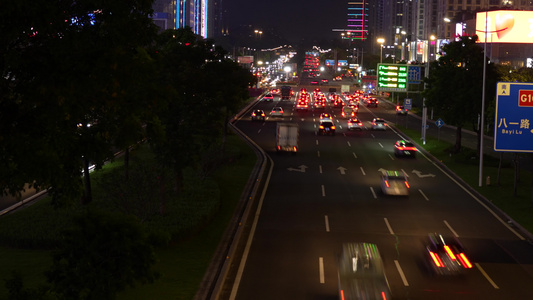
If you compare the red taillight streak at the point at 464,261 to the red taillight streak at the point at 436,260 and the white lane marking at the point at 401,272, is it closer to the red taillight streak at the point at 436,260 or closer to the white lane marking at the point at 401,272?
the red taillight streak at the point at 436,260

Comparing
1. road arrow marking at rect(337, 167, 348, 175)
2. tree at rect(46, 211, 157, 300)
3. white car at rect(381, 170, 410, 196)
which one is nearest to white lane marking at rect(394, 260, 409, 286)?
tree at rect(46, 211, 157, 300)

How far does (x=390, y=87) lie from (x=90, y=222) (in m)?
59.2

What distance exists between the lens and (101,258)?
1109 centimetres

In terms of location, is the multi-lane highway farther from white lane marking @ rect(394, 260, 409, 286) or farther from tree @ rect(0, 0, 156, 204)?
tree @ rect(0, 0, 156, 204)

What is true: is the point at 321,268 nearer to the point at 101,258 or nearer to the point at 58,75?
the point at 101,258

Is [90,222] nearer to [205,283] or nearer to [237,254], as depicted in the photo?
[205,283]

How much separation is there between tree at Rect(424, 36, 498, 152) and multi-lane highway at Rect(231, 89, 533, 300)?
532 centimetres

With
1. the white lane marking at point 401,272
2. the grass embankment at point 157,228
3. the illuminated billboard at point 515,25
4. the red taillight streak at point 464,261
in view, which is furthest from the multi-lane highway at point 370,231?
the illuminated billboard at point 515,25

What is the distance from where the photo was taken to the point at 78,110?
992 centimetres

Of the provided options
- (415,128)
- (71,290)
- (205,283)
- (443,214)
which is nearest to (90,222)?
(71,290)

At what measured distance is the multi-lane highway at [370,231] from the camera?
65.0 feet

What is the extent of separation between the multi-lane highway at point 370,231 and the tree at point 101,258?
7904 mm

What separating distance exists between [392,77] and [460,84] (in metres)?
14.0

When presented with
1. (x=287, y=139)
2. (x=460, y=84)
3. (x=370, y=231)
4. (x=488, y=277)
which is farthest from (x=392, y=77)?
(x=488, y=277)
